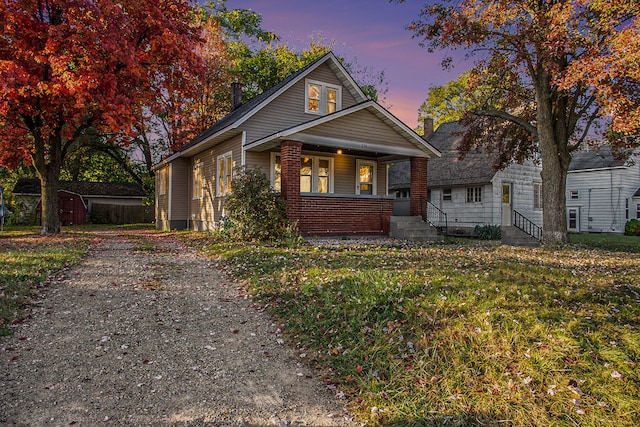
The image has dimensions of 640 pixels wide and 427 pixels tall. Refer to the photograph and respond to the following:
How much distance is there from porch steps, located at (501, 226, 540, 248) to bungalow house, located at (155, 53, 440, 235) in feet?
11.8

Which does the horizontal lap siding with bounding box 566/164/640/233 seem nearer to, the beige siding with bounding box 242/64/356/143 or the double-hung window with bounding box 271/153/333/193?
the beige siding with bounding box 242/64/356/143

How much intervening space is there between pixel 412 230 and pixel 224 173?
315 inches

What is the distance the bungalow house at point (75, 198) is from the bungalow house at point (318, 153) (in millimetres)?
15011

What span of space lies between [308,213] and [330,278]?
698 centimetres

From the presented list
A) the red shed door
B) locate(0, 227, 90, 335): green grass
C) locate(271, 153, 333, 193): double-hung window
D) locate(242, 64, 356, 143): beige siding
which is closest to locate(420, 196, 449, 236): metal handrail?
locate(271, 153, 333, 193): double-hung window

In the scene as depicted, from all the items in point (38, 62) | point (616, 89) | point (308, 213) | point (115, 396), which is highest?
point (38, 62)

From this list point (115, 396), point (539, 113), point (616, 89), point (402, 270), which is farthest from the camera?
point (539, 113)

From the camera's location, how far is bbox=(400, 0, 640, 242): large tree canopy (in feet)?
36.2

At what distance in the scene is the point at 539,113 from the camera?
1502 centimetres

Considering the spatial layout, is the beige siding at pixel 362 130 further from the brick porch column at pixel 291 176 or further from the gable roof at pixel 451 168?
the gable roof at pixel 451 168

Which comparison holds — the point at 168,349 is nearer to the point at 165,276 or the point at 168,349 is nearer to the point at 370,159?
the point at 165,276

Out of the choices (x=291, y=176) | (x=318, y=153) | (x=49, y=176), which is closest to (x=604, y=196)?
(x=318, y=153)

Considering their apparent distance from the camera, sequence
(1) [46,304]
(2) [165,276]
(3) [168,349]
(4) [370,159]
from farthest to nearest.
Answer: (4) [370,159], (2) [165,276], (1) [46,304], (3) [168,349]

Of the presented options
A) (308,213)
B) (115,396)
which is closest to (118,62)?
(308,213)
